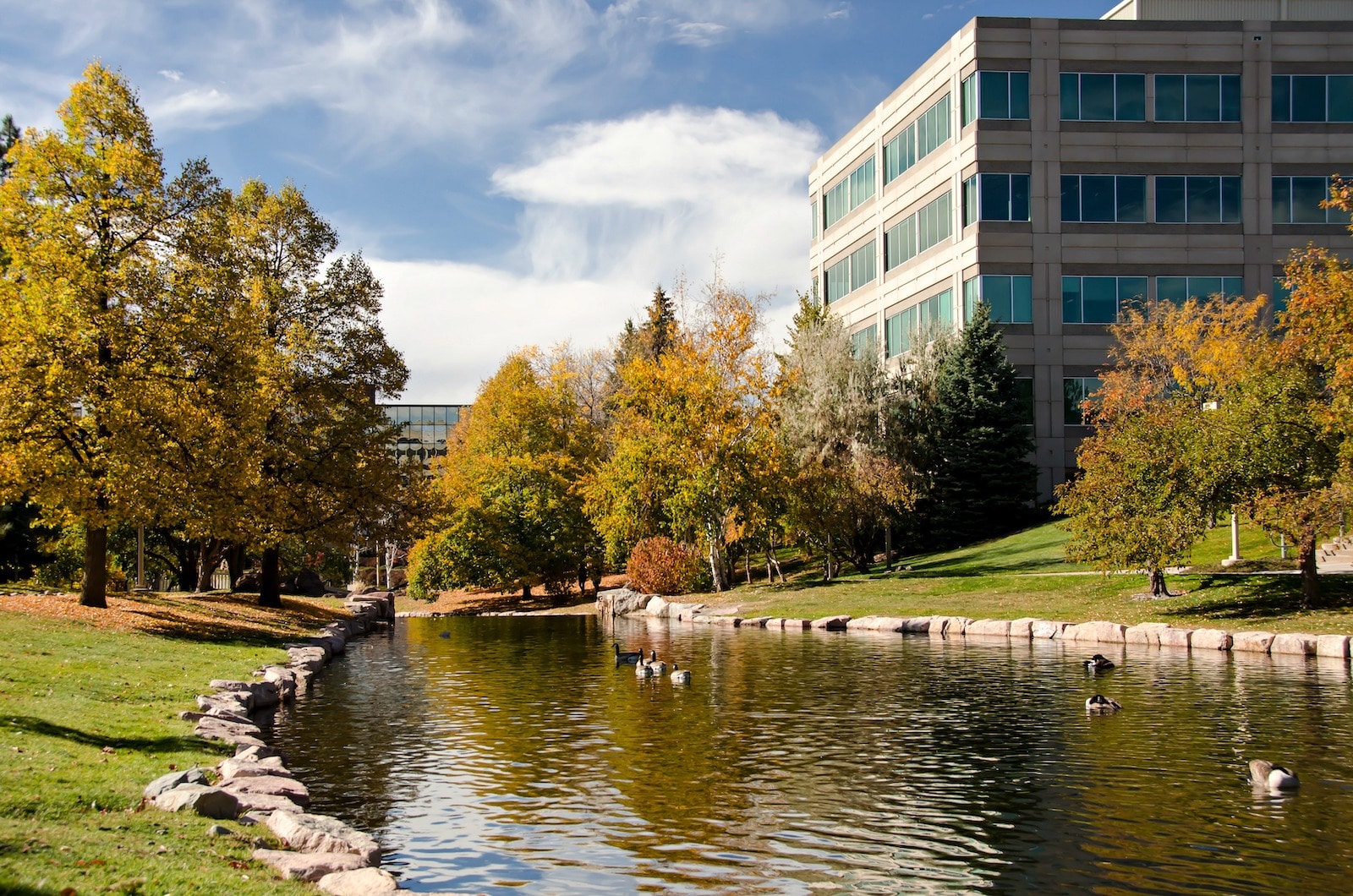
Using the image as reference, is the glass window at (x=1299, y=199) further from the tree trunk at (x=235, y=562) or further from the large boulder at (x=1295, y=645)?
the tree trunk at (x=235, y=562)

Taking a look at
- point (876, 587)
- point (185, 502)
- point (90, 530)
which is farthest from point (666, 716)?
point (876, 587)

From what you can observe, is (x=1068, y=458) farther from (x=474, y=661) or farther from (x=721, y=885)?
(x=721, y=885)

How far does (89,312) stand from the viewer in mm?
25297

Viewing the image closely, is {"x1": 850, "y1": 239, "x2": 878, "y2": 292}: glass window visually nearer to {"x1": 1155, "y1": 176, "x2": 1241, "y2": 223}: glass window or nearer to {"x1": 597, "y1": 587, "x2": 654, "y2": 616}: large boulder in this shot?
{"x1": 1155, "y1": 176, "x2": 1241, "y2": 223}: glass window

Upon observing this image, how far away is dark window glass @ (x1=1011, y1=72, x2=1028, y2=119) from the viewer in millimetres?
59281

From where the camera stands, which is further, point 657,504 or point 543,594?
point 543,594

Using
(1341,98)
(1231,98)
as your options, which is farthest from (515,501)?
(1341,98)

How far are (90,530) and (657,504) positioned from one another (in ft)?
92.1

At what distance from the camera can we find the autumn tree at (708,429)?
46.5 meters

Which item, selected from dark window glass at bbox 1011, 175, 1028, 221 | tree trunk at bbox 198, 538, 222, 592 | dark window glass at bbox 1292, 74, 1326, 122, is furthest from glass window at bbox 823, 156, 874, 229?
tree trunk at bbox 198, 538, 222, 592

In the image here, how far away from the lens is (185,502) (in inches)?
1077

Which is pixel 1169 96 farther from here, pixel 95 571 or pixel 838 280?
pixel 95 571

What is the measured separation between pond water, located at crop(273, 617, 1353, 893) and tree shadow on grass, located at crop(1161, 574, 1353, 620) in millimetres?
4876

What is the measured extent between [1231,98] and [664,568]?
41.2 metres
